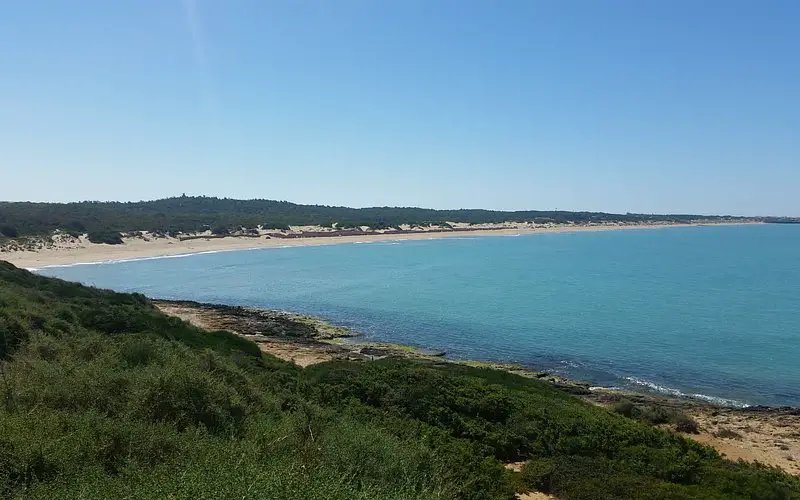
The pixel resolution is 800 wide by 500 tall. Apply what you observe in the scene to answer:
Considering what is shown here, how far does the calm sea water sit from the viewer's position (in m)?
33.7

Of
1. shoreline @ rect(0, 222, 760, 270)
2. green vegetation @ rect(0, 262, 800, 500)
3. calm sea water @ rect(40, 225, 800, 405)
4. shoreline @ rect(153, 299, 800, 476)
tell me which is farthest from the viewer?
shoreline @ rect(0, 222, 760, 270)

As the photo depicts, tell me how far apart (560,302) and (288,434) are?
48396mm

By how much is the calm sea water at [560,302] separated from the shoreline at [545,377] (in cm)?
208

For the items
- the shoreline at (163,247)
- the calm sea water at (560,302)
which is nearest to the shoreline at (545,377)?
the calm sea water at (560,302)

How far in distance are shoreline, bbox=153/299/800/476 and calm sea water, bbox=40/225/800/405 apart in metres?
2.08

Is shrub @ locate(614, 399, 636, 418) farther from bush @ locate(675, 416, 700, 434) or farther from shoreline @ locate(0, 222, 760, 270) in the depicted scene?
shoreline @ locate(0, 222, 760, 270)

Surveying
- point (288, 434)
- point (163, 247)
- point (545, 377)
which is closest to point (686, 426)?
point (545, 377)

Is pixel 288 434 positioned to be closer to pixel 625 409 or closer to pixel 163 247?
pixel 625 409

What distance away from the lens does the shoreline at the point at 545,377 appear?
20969 mm

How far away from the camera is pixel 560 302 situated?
5603 centimetres

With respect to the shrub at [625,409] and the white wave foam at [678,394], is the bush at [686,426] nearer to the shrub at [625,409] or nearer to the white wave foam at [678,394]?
the shrub at [625,409]

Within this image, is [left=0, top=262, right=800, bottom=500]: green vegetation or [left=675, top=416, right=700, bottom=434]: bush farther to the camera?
[left=675, top=416, right=700, bottom=434]: bush

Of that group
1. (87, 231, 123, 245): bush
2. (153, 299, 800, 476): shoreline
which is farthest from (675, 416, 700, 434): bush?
(87, 231, 123, 245): bush

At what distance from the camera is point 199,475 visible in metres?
7.48
